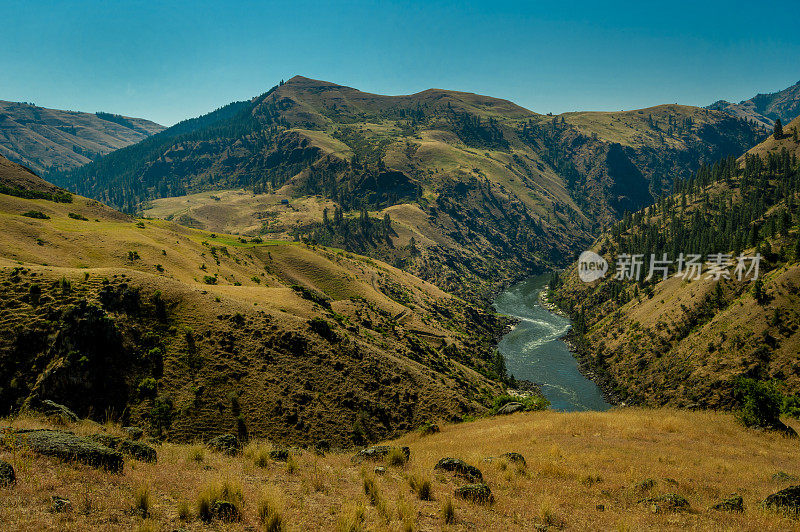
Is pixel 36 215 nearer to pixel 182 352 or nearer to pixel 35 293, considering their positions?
pixel 35 293

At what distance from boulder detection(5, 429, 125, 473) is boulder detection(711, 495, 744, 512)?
2255 centimetres

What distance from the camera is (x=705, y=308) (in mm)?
88250

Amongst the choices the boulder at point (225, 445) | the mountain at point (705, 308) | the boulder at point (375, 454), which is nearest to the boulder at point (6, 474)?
the boulder at point (225, 445)

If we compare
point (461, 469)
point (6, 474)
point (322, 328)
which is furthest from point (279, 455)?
point (322, 328)

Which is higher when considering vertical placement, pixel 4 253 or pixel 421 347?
pixel 4 253

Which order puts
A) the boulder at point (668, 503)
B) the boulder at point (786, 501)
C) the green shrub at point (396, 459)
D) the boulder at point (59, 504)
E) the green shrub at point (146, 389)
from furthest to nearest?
the green shrub at point (146, 389) → the green shrub at point (396, 459) → the boulder at point (668, 503) → the boulder at point (786, 501) → the boulder at point (59, 504)

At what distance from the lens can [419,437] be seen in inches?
1329

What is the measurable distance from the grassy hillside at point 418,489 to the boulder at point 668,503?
0.30ft

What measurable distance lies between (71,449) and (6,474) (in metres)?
2.39

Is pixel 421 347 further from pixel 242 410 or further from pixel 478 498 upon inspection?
pixel 478 498

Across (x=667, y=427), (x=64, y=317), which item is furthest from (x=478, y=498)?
(x=64, y=317)

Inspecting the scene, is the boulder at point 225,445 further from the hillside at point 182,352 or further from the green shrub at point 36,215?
the green shrub at point 36,215

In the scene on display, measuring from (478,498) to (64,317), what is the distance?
43.5 m

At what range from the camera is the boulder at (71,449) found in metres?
13.1
